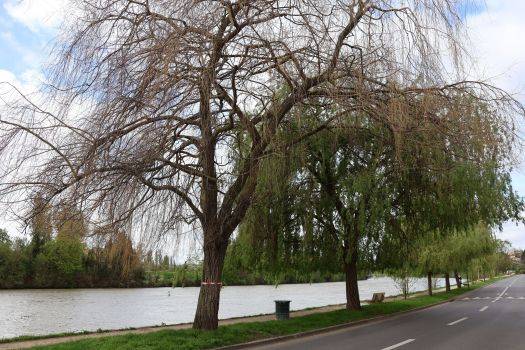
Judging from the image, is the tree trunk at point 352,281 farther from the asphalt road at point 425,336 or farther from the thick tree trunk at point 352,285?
the asphalt road at point 425,336

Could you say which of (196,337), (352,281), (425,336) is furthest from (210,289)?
(352,281)

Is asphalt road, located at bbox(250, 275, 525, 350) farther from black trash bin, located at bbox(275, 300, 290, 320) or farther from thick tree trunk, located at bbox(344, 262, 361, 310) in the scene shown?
black trash bin, located at bbox(275, 300, 290, 320)

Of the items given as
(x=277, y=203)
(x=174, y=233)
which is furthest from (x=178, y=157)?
(x=277, y=203)

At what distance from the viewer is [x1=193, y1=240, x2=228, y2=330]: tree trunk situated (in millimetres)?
13156

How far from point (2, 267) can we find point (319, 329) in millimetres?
51430

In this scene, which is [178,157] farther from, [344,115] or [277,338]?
[277,338]

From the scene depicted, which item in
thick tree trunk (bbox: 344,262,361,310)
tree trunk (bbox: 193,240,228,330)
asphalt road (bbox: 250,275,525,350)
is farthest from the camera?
thick tree trunk (bbox: 344,262,361,310)

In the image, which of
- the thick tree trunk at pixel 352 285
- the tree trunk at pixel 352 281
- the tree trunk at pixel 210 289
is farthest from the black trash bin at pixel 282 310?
the tree trunk at pixel 210 289

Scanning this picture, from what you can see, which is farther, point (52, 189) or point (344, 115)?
point (344, 115)

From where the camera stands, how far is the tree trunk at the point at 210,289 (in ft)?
43.2

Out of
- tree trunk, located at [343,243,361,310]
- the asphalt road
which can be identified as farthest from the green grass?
tree trunk, located at [343,243,361,310]

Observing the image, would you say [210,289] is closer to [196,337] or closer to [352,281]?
[196,337]

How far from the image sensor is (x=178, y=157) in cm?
1259

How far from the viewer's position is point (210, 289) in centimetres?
1330
